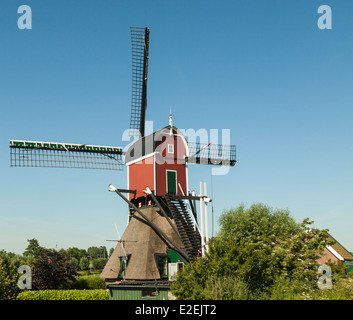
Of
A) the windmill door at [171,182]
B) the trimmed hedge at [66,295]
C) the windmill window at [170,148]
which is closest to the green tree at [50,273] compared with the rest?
the trimmed hedge at [66,295]

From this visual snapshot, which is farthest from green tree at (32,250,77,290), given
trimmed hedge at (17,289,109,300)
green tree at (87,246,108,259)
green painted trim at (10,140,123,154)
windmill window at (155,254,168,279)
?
green tree at (87,246,108,259)

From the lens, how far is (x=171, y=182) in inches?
1200

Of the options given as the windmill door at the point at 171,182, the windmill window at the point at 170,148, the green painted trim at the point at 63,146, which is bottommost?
the windmill door at the point at 171,182

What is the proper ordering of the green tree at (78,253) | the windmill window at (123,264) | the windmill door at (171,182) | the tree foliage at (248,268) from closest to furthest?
the tree foliage at (248,268) < the windmill window at (123,264) < the windmill door at (171,182) < the green tree at (78,253)

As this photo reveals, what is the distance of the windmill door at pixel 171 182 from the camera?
3033 cm

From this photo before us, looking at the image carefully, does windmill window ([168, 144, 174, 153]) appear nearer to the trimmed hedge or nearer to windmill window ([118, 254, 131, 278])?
windmill window ([118, 254, 131, 278])

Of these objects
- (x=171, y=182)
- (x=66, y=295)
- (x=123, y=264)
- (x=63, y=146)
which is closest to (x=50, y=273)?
(x=66, y=295)

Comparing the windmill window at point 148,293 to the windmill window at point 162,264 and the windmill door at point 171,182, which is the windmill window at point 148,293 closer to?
the windmill window at point 162,264

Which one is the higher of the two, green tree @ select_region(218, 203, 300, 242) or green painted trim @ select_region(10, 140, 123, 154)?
green painted trim @ select_region(10, 140, 123, 154)

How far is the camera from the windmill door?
30.3 m

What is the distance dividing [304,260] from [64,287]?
2656 centimetres

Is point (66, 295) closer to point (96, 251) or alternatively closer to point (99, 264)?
point (99, 264)
